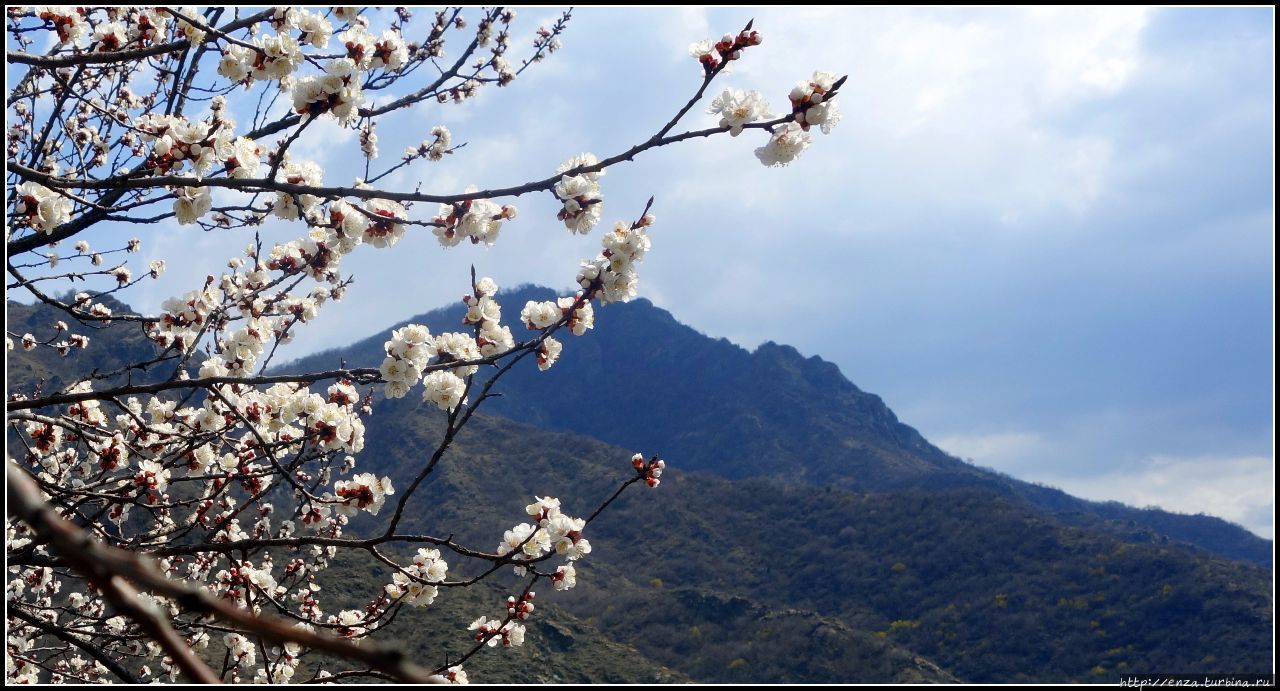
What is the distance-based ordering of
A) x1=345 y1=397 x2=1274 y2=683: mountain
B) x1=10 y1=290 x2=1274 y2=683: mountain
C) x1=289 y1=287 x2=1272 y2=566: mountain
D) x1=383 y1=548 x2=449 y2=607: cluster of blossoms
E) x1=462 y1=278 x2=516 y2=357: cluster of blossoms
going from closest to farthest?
x1=462 y1=278 x2=516 y2=357: cluster of blossoms < x1=383 y1=548 x2=449 y2=607: cluster of blossoms < x1=10 y1=290 x2=1274 y2=683: mountain < x1=345 y1=397 x2=1274 y2=683: mountain < x1=289 y1=287 x2=1272 y2=566: mountain

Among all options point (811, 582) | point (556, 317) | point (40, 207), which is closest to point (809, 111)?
point (556, 317)

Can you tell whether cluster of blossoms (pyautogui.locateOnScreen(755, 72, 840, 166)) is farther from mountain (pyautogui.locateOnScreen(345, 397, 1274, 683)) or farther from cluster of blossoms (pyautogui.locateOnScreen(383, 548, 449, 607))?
mountain (pyautogui.locateOnScreen(345, 397, 1274, 683))

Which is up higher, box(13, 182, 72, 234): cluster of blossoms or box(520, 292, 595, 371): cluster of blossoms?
box(13, 182, 72, 234): cluster of blossoms

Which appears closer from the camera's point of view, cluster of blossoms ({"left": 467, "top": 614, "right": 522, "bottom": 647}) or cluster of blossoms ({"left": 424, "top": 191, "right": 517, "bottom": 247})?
cluster of blossoms ({"left": 424, "top": 191, "right": 517, "bottom": 247})

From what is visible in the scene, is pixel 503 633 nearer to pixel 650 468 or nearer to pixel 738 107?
pixel 650 468

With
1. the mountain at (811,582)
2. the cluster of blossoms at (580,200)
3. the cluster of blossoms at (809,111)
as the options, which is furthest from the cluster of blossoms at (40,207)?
the mountain at (811,582)

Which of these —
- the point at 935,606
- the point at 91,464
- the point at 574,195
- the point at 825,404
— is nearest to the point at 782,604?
the point at 935,606

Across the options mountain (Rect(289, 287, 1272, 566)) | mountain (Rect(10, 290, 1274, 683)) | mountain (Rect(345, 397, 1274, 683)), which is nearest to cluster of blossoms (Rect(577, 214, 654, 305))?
mountain (Rect(10, 290, 1274, 683))
